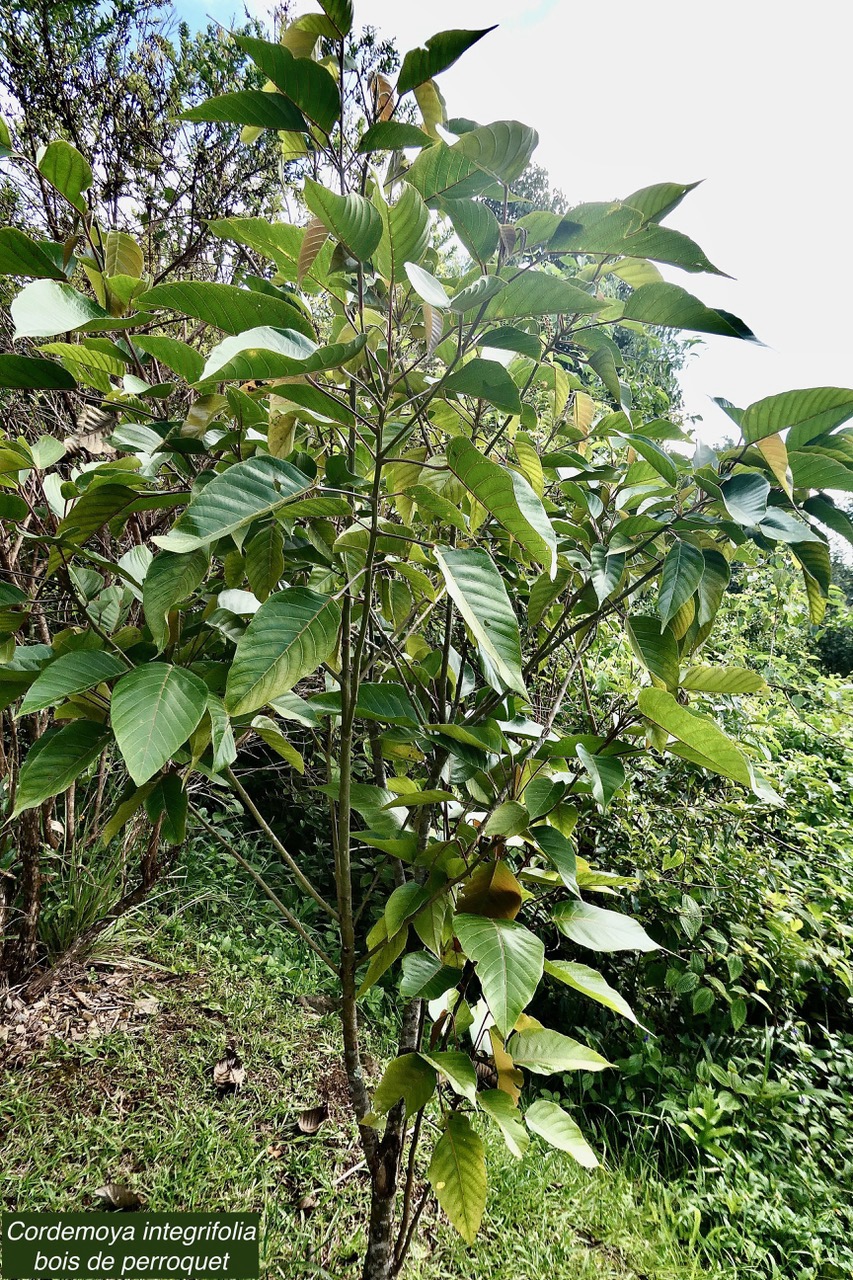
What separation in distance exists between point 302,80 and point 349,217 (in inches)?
6.2

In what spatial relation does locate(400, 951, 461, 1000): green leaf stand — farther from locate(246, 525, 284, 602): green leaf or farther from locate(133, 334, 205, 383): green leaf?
locate(133, 334, 205, 383): green leaf

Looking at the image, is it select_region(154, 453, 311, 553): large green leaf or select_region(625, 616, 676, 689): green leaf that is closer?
select_region(154, 453, 311, 553): large green leaf

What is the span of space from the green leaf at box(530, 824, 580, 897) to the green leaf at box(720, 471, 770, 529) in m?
0.42

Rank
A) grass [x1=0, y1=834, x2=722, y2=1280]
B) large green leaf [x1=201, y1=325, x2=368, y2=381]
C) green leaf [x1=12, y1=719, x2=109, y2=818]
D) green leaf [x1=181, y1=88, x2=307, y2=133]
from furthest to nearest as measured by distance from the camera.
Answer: grass [x1=0, y1=834, x2=722, y2=1280] → green leaf [x1=12, y1=719, x2=109, y2=818] → green leaf [x1=181, y1=88, x2=307, y2=133] → large green leaf [x1=201, y1=325, x2=368, y2=381]

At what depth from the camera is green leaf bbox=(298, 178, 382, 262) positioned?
55cm

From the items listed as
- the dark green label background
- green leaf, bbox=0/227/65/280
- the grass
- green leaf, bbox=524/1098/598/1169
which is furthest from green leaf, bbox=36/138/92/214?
the grass

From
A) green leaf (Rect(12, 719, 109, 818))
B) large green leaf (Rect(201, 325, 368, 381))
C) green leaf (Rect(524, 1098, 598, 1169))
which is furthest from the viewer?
green leaf (Rect(524, 1098, 598, 1169))

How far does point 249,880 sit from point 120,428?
2738 millimetres

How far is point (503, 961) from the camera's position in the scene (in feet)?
2.32

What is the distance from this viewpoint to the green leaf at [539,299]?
577 mm

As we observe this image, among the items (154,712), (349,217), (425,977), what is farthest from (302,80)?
(425,977)

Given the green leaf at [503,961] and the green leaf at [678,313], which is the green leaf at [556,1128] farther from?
the green leaf at [678,313]

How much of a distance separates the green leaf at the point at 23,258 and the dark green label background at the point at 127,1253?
1.43 meters

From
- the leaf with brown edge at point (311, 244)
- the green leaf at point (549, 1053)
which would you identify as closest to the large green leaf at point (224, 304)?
the leaf with brown edge at point (311, 244)
